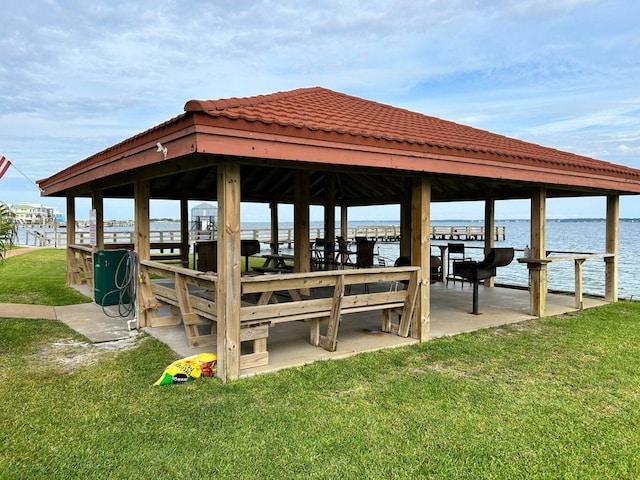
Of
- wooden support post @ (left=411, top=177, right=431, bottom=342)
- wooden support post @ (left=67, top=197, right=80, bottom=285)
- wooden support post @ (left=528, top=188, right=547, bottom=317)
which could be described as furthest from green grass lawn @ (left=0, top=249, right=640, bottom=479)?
wooden support post @ (left=67, top=197, right=80, bottom=285)

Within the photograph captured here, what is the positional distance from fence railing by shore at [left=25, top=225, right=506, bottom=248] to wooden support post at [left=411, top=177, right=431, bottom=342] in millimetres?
15180

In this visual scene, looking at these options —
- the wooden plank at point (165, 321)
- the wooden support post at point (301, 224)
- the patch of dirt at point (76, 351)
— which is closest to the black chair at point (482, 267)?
the wooden support post at point (301, 224)

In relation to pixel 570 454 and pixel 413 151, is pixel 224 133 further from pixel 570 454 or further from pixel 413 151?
pixel 570 454

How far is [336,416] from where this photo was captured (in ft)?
11.2

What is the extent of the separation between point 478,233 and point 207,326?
4396cm

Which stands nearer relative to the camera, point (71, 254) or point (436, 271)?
point (71, 254)

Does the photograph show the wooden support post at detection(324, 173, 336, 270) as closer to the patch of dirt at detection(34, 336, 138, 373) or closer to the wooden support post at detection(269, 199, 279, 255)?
the wooden support post at detection(269, 199, 279, 255)

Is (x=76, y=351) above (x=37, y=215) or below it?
below

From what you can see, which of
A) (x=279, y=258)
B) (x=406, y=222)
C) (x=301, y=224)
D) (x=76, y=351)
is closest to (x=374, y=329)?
(x=301, y=224)

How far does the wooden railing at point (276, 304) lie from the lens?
4.43m

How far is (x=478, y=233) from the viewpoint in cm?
4669

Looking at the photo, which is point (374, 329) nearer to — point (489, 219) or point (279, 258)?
point (279, 258)

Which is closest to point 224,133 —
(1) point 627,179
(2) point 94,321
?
(2) point 94,321

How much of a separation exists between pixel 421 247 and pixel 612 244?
4972 millimetres
